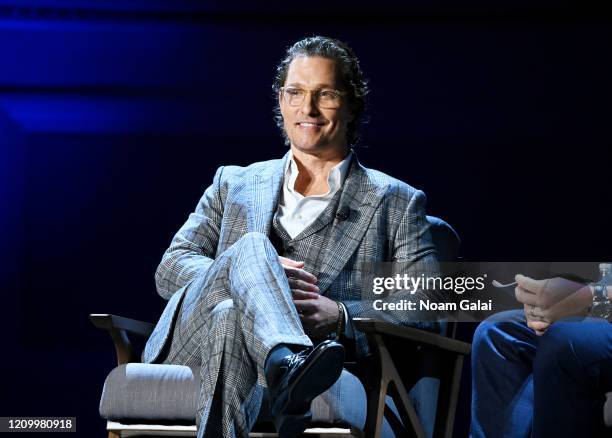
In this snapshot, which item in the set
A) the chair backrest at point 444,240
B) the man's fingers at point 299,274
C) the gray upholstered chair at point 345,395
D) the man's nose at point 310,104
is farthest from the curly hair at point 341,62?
the gray upholstered chair at point 345,395

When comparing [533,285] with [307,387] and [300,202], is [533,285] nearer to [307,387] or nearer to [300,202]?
[300,202]

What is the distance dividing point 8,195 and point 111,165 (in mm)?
416

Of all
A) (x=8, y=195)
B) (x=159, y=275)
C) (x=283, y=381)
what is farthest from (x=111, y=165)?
(x=283, y=381)

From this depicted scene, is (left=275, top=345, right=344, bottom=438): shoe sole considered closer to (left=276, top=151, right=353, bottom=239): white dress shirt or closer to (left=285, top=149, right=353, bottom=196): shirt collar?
(left=276, top=151, right=353, bottom=239): white dress shirt

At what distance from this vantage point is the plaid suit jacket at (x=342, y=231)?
10.1 ft

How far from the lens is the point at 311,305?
9.30ft

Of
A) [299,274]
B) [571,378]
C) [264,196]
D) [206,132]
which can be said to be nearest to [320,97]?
[264,196]

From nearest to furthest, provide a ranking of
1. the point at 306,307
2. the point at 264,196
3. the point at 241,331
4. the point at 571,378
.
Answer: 1. the point at 241,331
2. the point at 571,378
3. the point at 306,307
4. the point at 264,196

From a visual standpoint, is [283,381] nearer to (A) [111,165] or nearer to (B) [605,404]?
(B) [605,404]

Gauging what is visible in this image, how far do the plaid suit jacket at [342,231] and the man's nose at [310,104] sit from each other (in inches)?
7.7

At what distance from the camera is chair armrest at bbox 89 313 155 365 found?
2.88 metres

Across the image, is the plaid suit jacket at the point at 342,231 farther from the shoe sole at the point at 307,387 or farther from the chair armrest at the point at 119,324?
the shoe sole at the point at 307,387

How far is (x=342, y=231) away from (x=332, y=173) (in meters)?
0.21

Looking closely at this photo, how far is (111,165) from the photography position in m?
4.16
